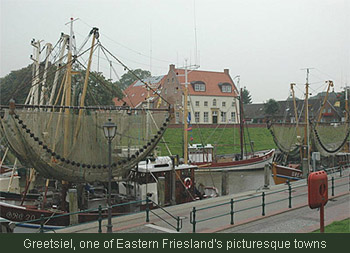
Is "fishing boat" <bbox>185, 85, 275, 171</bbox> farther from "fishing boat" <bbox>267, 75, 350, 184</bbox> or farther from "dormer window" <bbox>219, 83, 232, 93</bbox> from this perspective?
"dormer window" <bbox>219, 83, 232, 93</bbox>

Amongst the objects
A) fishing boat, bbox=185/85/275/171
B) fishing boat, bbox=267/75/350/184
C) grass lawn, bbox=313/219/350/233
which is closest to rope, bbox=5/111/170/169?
grass lawn, bbox=313/219/350/233

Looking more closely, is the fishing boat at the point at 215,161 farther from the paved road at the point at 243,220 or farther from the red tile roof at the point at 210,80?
the red tile roof at the point at 210,80

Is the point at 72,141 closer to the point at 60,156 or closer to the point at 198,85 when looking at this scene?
the point at 60,156

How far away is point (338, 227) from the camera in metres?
11.2

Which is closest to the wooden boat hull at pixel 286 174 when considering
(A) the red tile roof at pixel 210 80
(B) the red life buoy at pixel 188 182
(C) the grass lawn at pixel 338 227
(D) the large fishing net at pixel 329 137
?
(D) the large fishing net at pixel 329 137

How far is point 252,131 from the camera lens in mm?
67188

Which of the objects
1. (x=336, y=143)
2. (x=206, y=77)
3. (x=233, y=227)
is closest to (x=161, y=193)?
(x=233, y=227)

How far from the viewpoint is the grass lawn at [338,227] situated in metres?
10.8

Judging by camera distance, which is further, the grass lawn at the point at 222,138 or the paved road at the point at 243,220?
the grass lawn at the point at 222,138

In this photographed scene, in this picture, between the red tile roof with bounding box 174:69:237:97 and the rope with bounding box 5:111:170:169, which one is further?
the red tile roof with bounding box 174:69:237:97

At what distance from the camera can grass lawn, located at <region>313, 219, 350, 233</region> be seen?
10.8m

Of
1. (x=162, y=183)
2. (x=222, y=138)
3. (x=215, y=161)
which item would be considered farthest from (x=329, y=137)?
(x=222, y=138)
